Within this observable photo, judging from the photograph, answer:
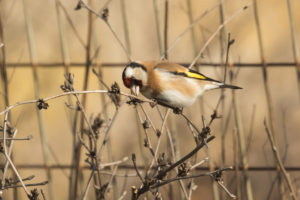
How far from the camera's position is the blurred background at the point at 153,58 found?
429cm

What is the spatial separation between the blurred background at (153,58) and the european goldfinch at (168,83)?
32.5 inches

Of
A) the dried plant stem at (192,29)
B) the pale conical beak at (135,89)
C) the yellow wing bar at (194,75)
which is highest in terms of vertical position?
the dried plant stem at (192,29)

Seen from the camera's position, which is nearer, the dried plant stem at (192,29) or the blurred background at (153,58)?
the dried plant stem at (192,29)

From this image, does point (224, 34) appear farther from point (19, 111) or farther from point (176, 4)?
point (19, 111)

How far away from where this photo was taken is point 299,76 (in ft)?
13.6

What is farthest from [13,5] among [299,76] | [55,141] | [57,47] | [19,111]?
[299,76]

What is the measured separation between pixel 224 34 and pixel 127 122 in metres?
1.15

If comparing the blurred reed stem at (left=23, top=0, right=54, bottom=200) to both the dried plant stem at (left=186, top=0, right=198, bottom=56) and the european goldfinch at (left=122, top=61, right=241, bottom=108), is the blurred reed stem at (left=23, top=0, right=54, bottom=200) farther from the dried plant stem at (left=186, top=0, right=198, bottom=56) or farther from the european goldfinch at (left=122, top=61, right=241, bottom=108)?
the european goldfinch at (left=122, top=61, right=241, bottom=108)

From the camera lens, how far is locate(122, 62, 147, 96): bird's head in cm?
285

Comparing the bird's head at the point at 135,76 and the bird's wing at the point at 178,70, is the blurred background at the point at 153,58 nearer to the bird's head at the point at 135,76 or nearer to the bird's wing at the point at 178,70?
the bird's wing at the point at 178,70

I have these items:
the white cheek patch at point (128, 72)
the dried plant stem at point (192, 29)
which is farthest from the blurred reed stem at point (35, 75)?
the white cheek patch at point (128, 72)

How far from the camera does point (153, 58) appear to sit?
14.5 feet

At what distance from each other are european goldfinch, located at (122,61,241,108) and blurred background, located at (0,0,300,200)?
83 centimetres

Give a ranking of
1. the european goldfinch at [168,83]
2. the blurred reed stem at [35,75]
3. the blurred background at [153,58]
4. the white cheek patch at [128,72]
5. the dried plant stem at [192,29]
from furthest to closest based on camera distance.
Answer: the blurred reed stem at [35,75]
the blurred background at [153,58]
the dried plant stem at [192,29]
the european goldfinch at [168,83]
the white cheek patch at [128,72]
